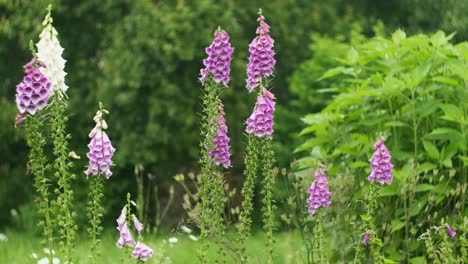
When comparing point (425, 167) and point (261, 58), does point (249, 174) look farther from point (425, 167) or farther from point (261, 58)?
point (425, 167)

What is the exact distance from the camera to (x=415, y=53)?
5.77 metres

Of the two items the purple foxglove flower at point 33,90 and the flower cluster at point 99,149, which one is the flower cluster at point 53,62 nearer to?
the purple foxglove flower at point 33,90

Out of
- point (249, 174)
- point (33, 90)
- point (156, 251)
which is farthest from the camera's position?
point (156, 251)

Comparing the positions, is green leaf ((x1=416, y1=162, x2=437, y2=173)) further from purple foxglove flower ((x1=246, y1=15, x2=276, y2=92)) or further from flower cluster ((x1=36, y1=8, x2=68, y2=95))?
flower cluster ((x1=36, y1=8, x2=68, y2=95))

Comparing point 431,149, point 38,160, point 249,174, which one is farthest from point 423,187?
point 38,160

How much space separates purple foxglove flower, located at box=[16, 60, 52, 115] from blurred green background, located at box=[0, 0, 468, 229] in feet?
21.0

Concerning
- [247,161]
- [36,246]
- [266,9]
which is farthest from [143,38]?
[247,161]

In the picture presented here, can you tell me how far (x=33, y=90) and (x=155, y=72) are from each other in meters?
7.20

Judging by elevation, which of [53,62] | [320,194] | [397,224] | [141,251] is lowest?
[141,251]

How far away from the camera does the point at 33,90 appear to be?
383cm

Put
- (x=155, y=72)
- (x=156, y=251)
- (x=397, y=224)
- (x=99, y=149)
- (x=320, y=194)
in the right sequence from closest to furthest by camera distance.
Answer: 1. (x=99, y=149)
2. (x=320, y=194)
3. (x=397, y=224)
4. (x=156, y=251)
5. (x=155, y=72)

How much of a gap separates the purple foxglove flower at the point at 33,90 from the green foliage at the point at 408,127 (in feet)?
7.23

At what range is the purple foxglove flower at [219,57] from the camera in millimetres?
4160

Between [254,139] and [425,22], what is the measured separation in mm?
11026
